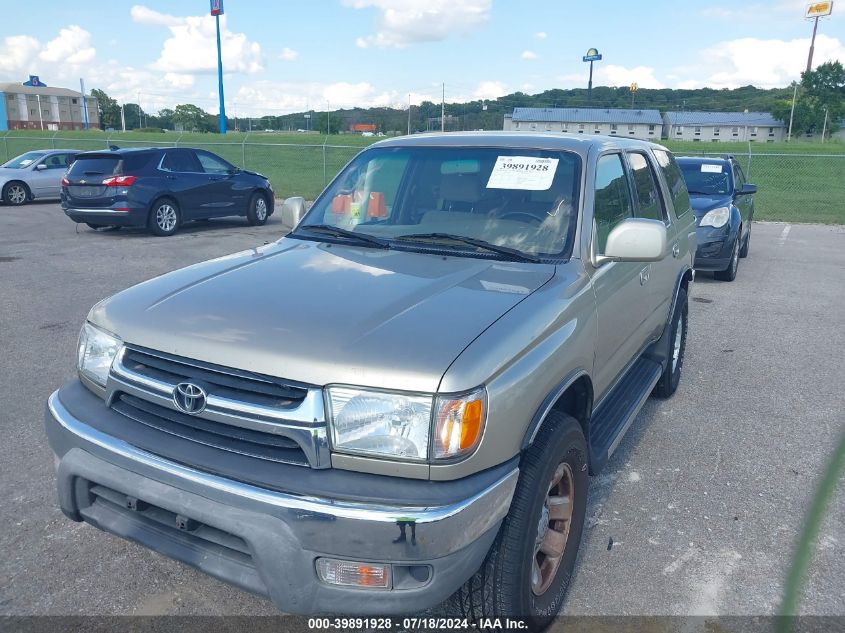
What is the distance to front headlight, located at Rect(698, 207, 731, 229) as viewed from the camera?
9.67m

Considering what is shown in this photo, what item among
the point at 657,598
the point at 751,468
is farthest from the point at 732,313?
the point at 657,598

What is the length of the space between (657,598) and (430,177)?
2.33m

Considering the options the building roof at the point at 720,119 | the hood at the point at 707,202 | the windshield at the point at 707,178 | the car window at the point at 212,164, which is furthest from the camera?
the building roof at the point at 720,119

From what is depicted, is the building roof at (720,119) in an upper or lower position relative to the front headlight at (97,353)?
upper

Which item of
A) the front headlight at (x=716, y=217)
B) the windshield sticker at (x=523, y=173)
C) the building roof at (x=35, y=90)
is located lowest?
the front headlight at (x=716, y=217)

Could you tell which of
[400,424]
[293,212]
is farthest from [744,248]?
[400,424]

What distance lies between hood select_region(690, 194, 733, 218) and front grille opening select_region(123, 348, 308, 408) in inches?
346

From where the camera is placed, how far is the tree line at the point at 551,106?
179ft

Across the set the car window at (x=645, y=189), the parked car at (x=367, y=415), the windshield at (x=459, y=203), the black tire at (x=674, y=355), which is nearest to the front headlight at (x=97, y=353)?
the parked car at (x=367, y=415)

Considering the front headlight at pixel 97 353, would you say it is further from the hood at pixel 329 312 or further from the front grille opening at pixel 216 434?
the front grille opening at pixel 216 434

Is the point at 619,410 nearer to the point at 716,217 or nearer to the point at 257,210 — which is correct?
the point at 716,217

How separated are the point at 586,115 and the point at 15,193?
86792 mm

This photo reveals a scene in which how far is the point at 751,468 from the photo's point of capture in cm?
415

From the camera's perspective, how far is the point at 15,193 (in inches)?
709
